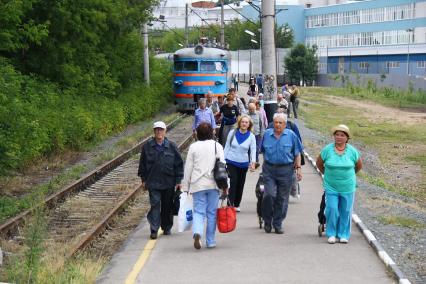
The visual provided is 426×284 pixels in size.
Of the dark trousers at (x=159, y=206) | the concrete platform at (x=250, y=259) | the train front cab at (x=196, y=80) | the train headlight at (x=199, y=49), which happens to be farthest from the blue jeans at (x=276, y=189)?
the train headlight at (x=199, y=49)

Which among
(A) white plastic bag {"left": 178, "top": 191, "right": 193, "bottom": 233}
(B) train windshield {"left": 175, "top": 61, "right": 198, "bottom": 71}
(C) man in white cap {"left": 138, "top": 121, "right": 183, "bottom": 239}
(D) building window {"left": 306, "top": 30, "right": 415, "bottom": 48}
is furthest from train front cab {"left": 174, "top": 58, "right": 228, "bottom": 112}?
(D) building window {"left": 306, "top": 30, "right": 415, "bottom": 48}

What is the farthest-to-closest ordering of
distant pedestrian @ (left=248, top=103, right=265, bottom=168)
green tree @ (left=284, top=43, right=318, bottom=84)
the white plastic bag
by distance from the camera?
green tree @ (left=284, top=43, right=318, bottom=84), distant pedestrian @ (left=248, top=103, right=265, bottom=168), the white plastic bag

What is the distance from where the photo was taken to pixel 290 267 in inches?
364

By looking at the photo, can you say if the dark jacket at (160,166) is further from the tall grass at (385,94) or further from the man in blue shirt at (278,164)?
the tall grass at (385,94)

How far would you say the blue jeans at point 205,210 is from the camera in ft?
33.5

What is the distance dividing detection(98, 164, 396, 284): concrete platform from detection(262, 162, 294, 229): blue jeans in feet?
1.17

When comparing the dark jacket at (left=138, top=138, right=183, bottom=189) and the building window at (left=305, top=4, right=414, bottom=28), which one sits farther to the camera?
the building window at (left=305, top=4, right=414, bottom=28)

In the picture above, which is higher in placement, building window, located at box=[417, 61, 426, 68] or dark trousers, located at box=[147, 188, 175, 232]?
dark trousers, located at box=[147, 188, 175, 232]

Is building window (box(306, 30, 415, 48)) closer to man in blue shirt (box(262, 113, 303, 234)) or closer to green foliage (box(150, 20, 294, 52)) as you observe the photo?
green foliage (box(150, 20, 294, 52))

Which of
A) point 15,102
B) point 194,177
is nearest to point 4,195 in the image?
point 15,102

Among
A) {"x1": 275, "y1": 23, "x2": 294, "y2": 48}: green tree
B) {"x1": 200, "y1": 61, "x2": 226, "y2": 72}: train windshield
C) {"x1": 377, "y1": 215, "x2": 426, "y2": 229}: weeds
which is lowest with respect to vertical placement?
{"x1": 377, "y1": 215, "x2": 426, "y2": 229}: weeds

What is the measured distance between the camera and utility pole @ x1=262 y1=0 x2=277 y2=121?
59.2ft

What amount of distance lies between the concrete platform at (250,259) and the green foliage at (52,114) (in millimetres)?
5253

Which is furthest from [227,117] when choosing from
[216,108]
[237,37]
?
[237,37]
